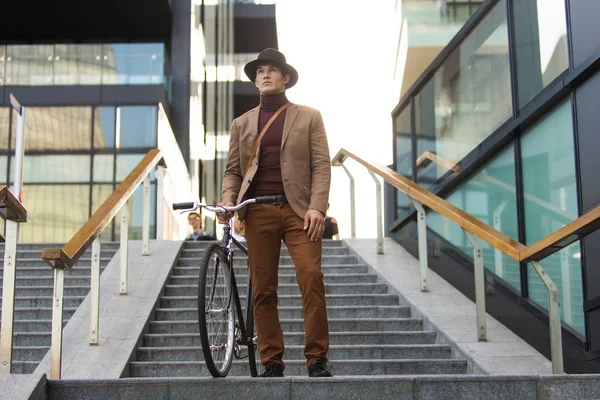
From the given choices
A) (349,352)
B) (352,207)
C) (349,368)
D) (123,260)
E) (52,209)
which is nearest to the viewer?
(349,368)

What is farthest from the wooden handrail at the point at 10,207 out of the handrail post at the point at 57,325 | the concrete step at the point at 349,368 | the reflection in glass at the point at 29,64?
the reflection in glass at the point at 29,64

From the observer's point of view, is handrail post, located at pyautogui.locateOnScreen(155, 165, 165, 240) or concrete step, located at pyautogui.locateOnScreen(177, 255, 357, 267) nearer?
concrete step, located at pyautogui.locateOnScreen(177, 255, 357, 267)

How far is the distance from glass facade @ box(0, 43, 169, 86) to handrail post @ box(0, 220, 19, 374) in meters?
13.8

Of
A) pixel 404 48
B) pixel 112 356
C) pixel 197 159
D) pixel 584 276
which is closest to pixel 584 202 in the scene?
pixel 584 276

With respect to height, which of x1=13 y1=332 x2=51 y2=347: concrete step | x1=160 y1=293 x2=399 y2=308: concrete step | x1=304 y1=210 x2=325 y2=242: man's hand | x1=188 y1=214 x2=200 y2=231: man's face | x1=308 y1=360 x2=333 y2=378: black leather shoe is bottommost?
x1=308 y1=360 x2=333 y2=378: black leather shoe

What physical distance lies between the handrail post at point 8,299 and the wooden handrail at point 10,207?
4 cm

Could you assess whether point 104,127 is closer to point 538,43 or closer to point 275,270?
point 538,43

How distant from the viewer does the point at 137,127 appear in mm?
17797

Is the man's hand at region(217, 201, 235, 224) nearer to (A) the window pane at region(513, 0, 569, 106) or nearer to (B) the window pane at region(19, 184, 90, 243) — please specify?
(A) the window pane at region(513, 0, 569, 106)

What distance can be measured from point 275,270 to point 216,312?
44 cm

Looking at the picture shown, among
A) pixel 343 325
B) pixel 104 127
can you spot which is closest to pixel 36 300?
pixel 343 325

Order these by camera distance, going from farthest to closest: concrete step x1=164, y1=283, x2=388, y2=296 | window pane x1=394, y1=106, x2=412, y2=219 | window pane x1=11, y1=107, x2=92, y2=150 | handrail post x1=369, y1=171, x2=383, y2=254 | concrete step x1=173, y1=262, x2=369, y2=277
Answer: window pane x1=11, y1=107, x2=92, y2=150, window pane x1=394, y1=106, x2=412, y2=219, handrail post x1=369, y1=171, x2=383, y2=254, concrete step x1=173, y1=262, x2=369, y2=277, concrete step x1=164, y1=283, x2=388, y2=296

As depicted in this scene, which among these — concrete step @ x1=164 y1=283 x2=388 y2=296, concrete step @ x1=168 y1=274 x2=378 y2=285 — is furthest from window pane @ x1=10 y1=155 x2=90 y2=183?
concrete step @ x1=164 y1=283 x2=388 y2=296

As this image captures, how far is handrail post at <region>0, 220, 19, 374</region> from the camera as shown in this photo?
177 inches
